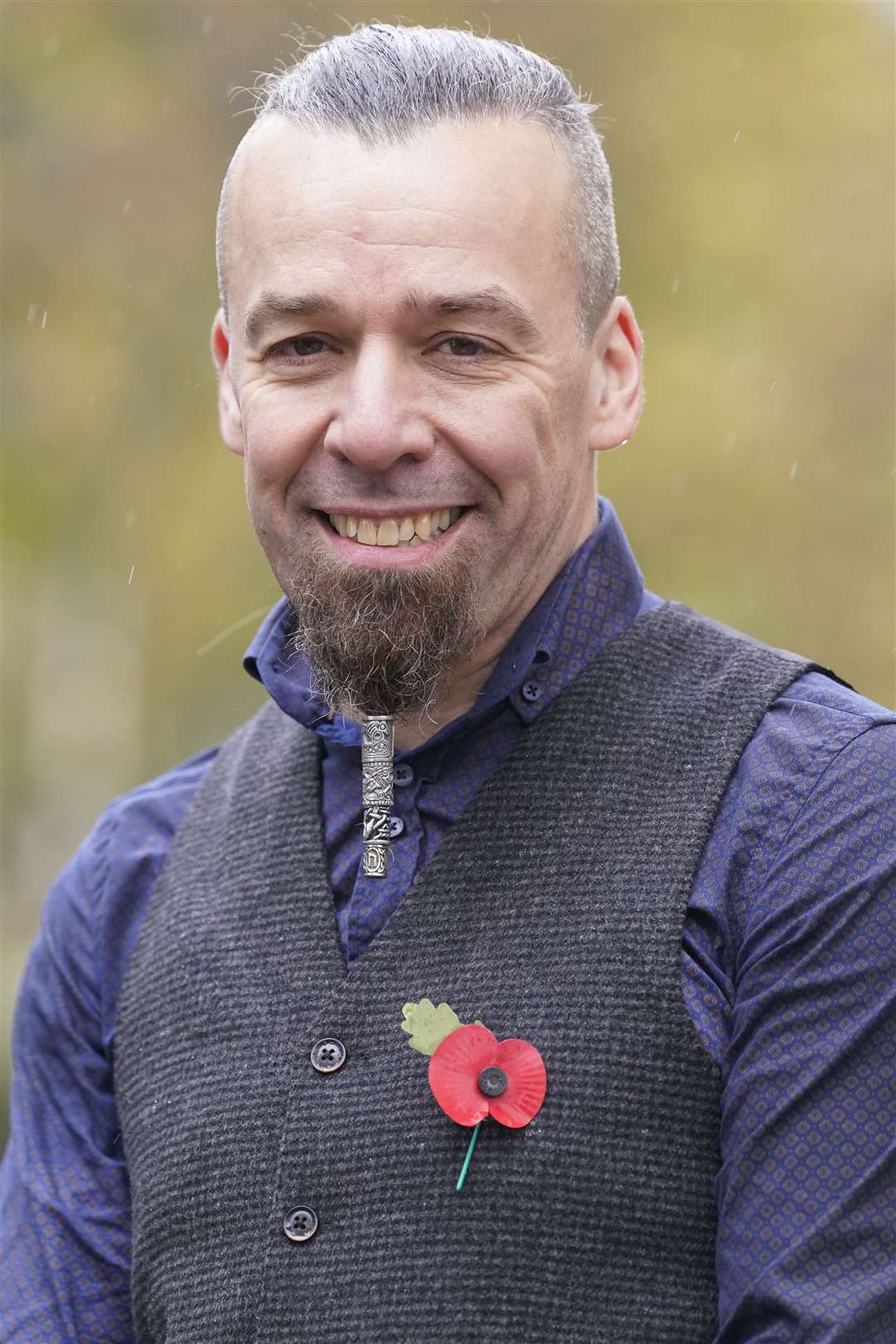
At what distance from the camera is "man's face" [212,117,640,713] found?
202 centimetres

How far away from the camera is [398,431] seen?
2016 millimetres

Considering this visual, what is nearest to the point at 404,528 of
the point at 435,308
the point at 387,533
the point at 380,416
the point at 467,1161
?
the point at 387,533

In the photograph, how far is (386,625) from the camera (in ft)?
6.95

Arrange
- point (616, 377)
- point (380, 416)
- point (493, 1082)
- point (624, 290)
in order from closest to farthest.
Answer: point (493, 1082) < point (380, 416) < point (616, 377) < point (624, 290)

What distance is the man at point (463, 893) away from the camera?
1.84 metres

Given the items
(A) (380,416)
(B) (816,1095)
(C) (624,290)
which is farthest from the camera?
(C) (624,290)

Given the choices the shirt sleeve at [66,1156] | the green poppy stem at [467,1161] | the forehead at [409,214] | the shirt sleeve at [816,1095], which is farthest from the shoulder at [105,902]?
the shirt sleeve at [816,1095]

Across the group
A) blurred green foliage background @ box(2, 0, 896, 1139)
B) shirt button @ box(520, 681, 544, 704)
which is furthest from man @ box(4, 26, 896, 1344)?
blurred green foliage background @ box(2, 0, 896, 1139)

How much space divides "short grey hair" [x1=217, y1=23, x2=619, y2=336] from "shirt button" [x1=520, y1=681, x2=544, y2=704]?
0.45m

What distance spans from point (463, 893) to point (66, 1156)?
73 centimetres

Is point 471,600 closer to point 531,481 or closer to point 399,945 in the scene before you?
point 531,481

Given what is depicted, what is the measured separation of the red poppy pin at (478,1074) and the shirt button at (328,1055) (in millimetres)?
102

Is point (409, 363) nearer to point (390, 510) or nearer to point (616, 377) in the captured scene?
point (390, 510)

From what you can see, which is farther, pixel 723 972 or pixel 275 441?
pixel 275 441
